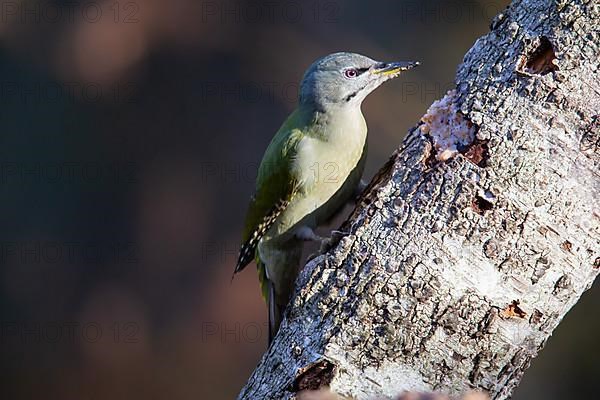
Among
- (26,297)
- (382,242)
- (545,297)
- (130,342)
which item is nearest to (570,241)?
(545,297)

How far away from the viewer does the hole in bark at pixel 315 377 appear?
9.13 feet

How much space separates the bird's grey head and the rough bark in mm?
1653

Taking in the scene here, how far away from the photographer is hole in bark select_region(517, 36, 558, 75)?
2.74m

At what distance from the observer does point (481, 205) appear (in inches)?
107

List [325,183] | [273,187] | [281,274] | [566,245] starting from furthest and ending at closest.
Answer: [281,274] → [273,187] → [325,183] → [566,245]

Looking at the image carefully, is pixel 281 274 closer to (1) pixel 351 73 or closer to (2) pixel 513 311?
(1) pixel 351 73

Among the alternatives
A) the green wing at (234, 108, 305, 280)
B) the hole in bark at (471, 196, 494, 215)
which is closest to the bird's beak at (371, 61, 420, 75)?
the green wing at (234, 108, 305, 280)

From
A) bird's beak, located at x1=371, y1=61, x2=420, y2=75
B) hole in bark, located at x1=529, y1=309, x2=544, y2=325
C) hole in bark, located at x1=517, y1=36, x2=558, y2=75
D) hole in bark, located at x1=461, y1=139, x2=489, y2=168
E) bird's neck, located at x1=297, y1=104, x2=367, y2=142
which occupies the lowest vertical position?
hole in bark, located at x1=529, y1=309, x2=544, y2=325

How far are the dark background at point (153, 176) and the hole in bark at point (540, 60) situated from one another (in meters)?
3.92

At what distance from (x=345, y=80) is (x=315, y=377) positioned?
6.85 ft

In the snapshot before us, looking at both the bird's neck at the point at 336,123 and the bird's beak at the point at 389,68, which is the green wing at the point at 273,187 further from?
the bird's beak at the point at 389,68

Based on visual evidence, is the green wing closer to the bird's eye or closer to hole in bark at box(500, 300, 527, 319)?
the bird's eye

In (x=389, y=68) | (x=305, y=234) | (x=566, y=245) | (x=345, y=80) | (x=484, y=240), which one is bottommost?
(x=305, y=234)

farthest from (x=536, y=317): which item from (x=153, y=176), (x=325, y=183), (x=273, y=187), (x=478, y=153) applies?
(x=153, y=176)
